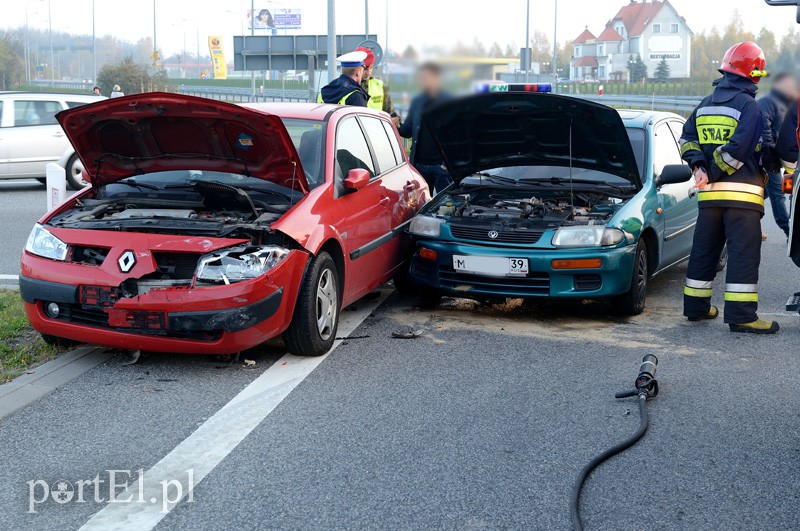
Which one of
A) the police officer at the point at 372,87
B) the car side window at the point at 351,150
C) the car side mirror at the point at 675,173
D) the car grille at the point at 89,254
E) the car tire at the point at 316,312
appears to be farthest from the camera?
the police officer at the point at 372,87

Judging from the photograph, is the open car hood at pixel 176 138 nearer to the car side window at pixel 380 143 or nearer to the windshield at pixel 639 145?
the car side window at pixel 380 143

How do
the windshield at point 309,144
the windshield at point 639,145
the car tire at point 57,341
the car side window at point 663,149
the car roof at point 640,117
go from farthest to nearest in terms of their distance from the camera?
the car roof at point 640,117, the car side window at point 663,149, the windshield at point 639,145, the windshield at point 309,144, the car tire at point 57,341

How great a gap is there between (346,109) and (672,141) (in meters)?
3.08

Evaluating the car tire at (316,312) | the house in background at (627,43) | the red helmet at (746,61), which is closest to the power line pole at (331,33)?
the red helmet at (746,61)

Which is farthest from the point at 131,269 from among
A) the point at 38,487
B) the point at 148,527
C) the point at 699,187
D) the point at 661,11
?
the point at 661,11

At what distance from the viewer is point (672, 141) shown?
28.2 feet

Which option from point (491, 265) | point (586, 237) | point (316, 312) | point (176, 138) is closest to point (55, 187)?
point (176, 138)

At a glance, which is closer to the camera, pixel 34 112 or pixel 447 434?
pixel 447 434

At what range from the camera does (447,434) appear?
15.1ft

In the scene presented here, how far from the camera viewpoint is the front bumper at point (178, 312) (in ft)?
17.8

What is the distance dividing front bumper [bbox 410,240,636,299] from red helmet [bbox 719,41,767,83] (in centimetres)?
142

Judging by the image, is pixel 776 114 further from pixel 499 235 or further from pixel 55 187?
pixel 55 187

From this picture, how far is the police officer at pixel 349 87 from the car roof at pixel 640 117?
2.39 meters

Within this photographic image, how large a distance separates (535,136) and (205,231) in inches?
121
